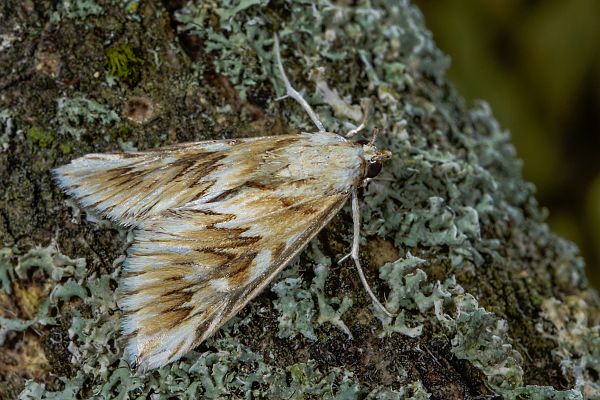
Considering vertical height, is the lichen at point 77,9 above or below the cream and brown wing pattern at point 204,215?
above

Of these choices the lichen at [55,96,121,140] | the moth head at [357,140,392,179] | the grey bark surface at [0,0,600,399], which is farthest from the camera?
the moth head at [357,140,392,179]

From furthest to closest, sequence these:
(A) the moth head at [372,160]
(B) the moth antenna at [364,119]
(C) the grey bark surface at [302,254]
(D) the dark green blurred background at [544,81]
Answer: (D) the dark green blurred background at [544,81] < (B) the moth antenna at [364,119] < (A) the moth head at [372,160] < (C) the grey bark surface at [302,254]

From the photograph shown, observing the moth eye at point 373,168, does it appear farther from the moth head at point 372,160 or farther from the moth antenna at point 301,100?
the moth antenna at point 301,100

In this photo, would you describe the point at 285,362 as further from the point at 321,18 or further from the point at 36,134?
the point at 321,18

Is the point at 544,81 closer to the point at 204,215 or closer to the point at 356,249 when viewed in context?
the point at 356,249

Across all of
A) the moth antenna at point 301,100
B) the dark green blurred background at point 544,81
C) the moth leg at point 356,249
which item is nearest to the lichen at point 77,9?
the moth antenna at point 301,100

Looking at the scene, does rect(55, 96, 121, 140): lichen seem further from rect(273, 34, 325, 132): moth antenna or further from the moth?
rect(273, 34, 325, 132): moth antenna

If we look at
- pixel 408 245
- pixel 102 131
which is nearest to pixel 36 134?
pixel 102 131

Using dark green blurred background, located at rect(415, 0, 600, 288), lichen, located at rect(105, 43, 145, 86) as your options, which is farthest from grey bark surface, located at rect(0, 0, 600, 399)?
dark green blurred background, located at rect(415, 0, 600, 288)
